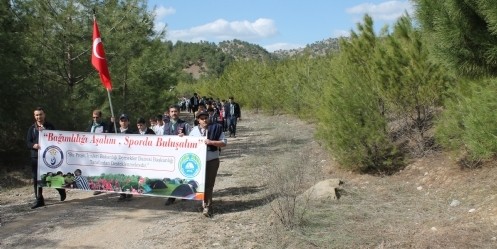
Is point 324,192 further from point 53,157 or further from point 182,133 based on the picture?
point 53,157

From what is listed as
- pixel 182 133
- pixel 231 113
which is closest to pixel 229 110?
pixel 231 113

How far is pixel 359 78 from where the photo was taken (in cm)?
1041

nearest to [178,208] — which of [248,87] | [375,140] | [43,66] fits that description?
[375,140]

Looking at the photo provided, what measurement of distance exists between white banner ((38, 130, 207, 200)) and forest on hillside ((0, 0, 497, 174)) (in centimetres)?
370

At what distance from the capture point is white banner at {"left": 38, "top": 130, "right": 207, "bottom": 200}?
788 centimetres

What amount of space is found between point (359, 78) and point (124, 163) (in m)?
5.40

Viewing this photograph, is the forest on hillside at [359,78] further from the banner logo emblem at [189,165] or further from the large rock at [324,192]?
the banner logo emblem at [189,165]

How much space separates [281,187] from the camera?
722 centimetres

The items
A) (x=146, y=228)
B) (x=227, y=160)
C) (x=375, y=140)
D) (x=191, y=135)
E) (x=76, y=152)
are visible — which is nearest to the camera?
(x=146, y=228)

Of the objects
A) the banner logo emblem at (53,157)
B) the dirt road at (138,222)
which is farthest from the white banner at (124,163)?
the dirt road at (138,222)

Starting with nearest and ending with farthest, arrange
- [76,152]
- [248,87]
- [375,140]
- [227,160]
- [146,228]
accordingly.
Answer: [146,228]
[76,152]
[375,140]
[227,160]
[248,87]

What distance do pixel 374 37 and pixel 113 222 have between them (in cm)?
930

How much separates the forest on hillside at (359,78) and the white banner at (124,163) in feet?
12.1

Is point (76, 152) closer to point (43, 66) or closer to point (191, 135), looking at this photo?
point (191, 135)
